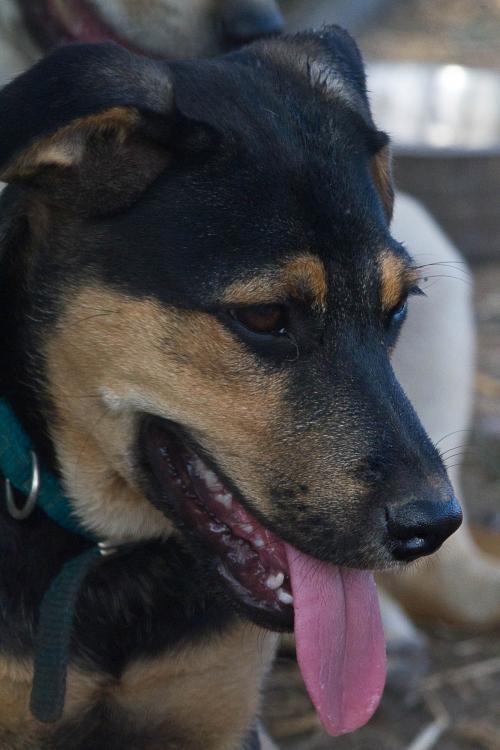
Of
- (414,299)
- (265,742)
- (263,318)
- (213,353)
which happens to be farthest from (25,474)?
(414,299)

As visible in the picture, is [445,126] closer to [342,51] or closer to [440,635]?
[440,635]

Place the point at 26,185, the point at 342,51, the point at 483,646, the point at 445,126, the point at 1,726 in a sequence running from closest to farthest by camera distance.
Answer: the point at 26,185 → the point at 1,726 → the point at 342,51 → the point at 483,646 → the point at 445,126

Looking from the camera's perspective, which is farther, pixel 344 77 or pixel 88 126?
pixel 344 77

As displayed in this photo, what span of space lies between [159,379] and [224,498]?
309mm

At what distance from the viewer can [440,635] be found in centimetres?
443

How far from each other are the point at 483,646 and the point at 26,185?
2616 millimetres

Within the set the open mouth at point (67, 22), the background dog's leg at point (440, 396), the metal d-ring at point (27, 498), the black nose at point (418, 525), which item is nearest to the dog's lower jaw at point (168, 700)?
the metal d-ring at point (27, 498)

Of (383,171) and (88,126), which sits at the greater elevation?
(88,126)

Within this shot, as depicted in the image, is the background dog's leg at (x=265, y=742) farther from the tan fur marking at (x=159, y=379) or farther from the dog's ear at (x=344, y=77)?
the dog's ear at (x=344, y=77)

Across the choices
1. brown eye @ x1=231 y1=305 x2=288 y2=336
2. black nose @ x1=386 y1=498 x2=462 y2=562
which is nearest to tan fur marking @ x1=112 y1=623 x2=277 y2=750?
black nose @ x1=386 y1=498 x2=462 y2=562

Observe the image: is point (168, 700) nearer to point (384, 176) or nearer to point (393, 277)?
point (393, 277)

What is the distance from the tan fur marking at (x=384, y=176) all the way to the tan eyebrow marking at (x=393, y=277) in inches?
14.1

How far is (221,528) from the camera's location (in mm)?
2641

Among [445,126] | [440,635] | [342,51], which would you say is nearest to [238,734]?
[440,635]
